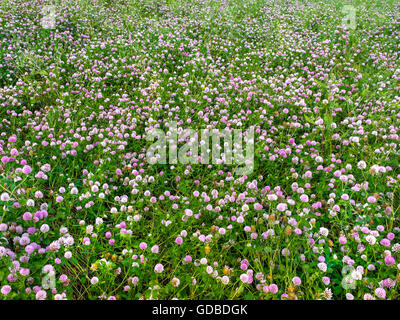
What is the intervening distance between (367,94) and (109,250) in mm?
4783

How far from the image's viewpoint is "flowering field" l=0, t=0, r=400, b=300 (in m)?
2.29

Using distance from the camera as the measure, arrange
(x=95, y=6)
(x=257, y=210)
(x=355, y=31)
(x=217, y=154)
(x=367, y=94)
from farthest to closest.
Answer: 1. (x=95, y=6)
2. (x=355, y=31)
3. (x=367, y=94)
4. (x=217, y=154)
5. (x=257, y=210)

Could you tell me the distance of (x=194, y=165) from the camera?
3.55 m

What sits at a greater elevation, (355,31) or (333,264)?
(355,31)

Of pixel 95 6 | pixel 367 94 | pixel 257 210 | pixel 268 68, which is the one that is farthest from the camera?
pixel 95 6

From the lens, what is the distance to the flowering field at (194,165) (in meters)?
2.29

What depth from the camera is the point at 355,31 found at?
300 inches

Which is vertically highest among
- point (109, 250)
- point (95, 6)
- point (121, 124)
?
point (95, 6)

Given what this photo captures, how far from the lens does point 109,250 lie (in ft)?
8.18

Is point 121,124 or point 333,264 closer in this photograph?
point 333,264

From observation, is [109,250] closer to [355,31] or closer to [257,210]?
[257,210]
